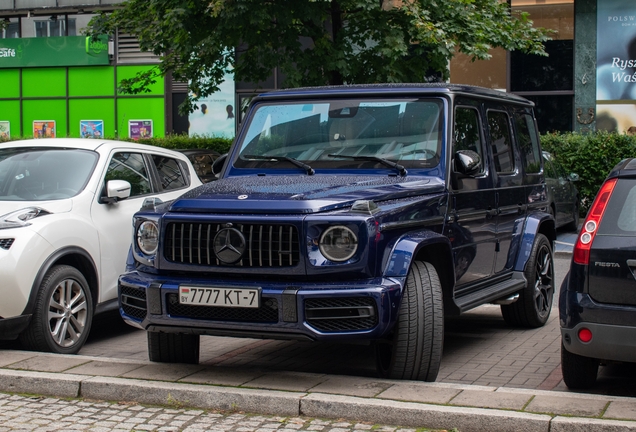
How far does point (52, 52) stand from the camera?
96.4 ft

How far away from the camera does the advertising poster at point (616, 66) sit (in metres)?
23.0

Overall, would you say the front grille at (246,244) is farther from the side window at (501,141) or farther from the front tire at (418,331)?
the side window at (501,141)

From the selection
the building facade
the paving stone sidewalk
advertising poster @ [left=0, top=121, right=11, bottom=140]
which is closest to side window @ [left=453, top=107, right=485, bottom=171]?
the paving stone sidewalk

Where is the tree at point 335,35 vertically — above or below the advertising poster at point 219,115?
above

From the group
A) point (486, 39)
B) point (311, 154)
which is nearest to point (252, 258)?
point (311, 154)

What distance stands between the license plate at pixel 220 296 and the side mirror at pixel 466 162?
1881mm

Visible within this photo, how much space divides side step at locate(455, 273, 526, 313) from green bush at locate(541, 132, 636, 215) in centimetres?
1141

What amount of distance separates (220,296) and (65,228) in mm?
2142

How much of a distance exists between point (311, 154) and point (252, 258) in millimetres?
1451

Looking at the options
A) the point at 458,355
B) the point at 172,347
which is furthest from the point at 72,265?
the point at 458,355

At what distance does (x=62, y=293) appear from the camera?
276 inches

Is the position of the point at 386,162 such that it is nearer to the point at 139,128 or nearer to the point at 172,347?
the point at 172,347

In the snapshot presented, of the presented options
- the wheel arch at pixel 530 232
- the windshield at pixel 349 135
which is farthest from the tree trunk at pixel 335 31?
the windshield at pixel 349 135

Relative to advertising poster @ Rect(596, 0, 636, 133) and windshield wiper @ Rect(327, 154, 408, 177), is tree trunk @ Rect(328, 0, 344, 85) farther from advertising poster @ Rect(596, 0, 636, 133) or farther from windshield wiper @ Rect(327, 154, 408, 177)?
advertising poster @ Rect(596, 0, 636, 133)
